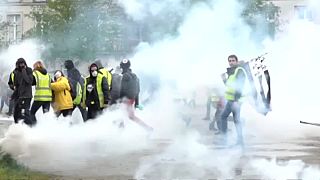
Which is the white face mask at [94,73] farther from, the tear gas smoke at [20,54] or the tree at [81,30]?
the tear gas smoke at [20,54]

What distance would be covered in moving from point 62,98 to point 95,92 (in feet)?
2.58

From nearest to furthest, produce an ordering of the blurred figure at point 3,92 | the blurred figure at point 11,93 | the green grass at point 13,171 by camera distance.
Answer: the green grass at point 13,171 → the blurred figure at point 11,93 → the blurred figure at point 3,92

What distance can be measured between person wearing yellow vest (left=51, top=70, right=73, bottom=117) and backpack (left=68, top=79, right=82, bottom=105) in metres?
0.82

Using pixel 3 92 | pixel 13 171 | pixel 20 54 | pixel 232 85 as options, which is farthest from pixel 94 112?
pixel 3 92

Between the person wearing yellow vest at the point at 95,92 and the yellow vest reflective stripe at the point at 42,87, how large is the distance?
2.40 feet

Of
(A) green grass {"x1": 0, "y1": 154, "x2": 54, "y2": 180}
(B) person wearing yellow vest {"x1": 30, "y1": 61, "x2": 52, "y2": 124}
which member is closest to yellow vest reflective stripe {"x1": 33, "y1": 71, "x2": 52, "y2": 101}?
(B) person wearing yellow vest {"x1": 30, "y1": 61, "x2": 52, "y2": 124}

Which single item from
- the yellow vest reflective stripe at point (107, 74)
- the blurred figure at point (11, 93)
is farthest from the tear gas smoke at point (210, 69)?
the blurred figure at point (11, 93)

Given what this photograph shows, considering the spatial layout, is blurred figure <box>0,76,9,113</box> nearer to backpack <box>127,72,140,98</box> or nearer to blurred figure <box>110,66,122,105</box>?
blurred figure <box>110,66,122,105</box>

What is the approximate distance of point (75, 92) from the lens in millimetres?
14586

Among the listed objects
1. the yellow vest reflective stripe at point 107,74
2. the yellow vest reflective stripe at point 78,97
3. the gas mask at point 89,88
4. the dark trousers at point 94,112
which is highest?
the yellow vest reflective stripe at point 107,74

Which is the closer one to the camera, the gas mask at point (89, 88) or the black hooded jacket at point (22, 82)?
the black hooded jacket at point (22, 82)

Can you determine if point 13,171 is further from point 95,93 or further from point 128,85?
point 128,85

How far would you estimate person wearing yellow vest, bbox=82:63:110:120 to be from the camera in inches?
512

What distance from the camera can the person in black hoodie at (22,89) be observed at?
1241 cm
